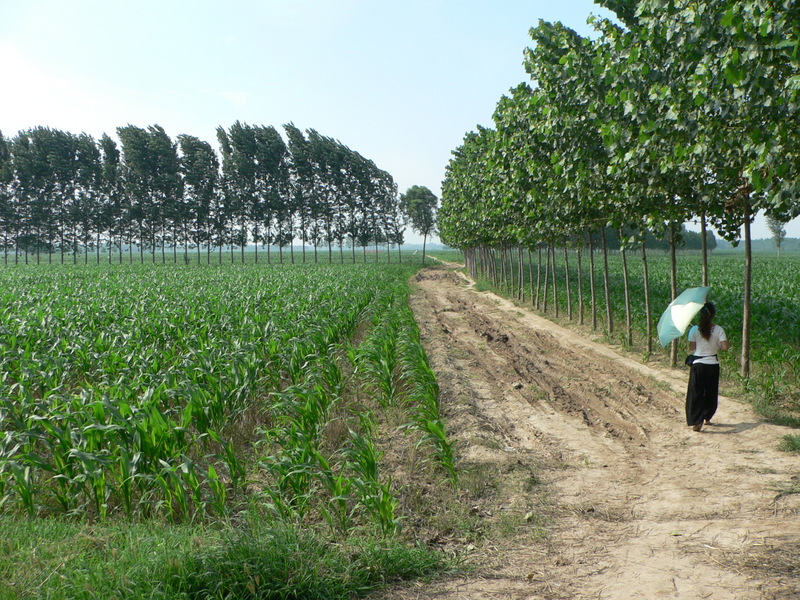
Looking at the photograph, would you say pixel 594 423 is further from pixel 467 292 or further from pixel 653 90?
pixel 467 292

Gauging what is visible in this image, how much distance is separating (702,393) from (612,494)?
8.69ft

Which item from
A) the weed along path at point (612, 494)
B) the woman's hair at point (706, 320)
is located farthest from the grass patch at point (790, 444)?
the woman's hair at point (706, 320)

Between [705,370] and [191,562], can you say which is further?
[705,370]

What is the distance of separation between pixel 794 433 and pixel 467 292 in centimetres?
2490

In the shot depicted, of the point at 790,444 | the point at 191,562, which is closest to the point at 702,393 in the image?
the point at 790,444

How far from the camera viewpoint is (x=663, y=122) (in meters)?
7.34

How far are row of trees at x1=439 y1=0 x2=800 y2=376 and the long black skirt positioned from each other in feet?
7.32

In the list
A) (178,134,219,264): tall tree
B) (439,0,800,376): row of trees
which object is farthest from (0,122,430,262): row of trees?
(439,0,800,376): row of trees

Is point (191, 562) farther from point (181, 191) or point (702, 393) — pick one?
point (181, 191)

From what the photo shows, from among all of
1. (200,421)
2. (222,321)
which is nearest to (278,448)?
(200,421)

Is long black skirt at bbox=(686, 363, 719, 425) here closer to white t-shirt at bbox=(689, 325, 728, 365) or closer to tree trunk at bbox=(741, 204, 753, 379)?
white t-shirt at bbox=(689, 325, 728, 365)

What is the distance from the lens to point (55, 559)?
365cm

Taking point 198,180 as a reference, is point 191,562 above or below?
below

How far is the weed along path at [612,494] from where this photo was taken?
3984mm
